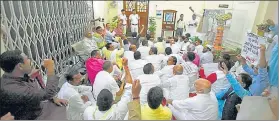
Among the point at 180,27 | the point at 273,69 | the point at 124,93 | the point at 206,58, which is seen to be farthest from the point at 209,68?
the point at 180,27

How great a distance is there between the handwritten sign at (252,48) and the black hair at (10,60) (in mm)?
2040

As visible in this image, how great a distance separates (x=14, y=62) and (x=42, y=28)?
1.09 meters

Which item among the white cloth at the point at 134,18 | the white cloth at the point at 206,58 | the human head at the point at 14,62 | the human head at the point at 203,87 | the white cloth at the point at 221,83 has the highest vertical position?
the white cloth at the point at 134,18

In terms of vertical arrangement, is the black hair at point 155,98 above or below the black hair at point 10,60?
below

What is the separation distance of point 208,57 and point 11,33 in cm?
289

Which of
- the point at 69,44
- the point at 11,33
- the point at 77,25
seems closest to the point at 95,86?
the point at 11,33

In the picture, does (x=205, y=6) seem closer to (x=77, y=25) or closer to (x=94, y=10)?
(x=94, y=10)

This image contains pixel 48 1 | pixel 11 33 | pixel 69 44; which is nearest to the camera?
pixel 11 33

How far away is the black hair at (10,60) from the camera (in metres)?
1.13

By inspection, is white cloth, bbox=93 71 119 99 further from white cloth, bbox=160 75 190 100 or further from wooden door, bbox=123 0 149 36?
wooden door, bbox=123 0 149 36

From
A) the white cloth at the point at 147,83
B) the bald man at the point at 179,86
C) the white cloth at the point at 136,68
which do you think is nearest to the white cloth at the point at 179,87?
the bald man at the point at 179,86

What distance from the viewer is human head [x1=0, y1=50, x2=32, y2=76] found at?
113 centimetres

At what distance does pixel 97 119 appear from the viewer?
1.23 meters

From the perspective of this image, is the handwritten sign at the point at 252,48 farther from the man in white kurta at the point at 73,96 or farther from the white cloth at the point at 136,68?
the man in white kurta at the point at 73,96
